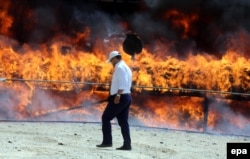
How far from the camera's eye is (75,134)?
35.1 ft

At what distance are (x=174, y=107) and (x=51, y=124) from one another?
13.9 feet

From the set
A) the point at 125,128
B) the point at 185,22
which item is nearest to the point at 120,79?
the point at 125,128

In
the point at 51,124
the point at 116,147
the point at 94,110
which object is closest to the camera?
the point at 116,147

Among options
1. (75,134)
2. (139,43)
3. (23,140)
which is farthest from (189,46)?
(23,140)

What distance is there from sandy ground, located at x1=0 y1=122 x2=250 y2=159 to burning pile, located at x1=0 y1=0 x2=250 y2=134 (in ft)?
7.13

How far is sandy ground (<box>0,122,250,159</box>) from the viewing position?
28.3 ft

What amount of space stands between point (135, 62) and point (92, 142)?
6.20 m

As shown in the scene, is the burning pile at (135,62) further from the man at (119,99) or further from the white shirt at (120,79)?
the white shirt at (120,79)

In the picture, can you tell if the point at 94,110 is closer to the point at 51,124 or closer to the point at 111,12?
the point at 51,124

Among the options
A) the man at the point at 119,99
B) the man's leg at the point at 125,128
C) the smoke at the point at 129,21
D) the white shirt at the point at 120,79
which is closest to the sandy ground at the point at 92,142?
the man's leg at the point at 125,128

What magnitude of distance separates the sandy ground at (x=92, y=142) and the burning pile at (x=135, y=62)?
7.13ft

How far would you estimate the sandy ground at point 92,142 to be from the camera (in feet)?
28.3

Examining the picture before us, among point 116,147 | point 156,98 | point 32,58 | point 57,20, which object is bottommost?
point 116,147

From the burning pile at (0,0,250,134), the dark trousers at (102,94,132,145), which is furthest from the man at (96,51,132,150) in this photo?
the burning pile at (0,0,250,134)
